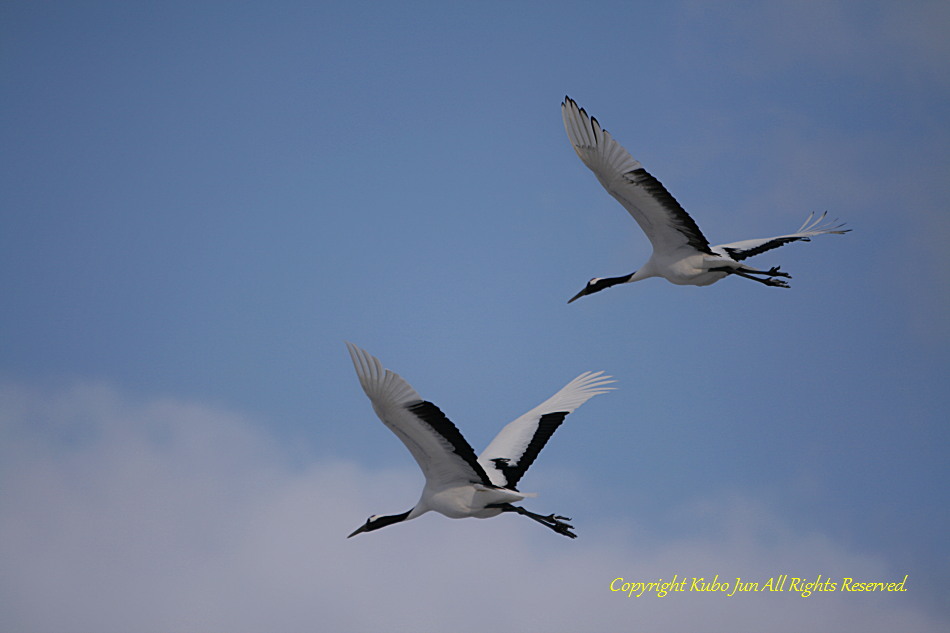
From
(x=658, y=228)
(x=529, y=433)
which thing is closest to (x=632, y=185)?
(x=658, y=228)

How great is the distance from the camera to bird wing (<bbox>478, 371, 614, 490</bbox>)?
17.1 meters

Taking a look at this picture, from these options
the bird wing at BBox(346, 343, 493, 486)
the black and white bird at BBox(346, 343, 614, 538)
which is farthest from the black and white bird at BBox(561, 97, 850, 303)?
the bird wing at BBox(346, 343, 493, 486)

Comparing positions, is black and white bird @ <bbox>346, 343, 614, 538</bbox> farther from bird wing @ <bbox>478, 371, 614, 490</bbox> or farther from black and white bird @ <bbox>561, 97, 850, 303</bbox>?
black and white bird @ <bbox>561, 97, 850, 303</bbox>

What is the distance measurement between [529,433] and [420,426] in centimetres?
344

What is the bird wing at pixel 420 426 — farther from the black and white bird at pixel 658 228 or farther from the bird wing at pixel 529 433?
the black and white bird at pixel 658 228

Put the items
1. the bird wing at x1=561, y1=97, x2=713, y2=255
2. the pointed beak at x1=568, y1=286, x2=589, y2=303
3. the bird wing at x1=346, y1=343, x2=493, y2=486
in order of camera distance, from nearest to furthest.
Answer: the bird wing at x1=346, y1=343, x2=493, y2=486 → the bird wing at x1=561, y1=97, x2=713, y2=255 → the pointed beak at x1=568, y1=286, x2=589, y2=303

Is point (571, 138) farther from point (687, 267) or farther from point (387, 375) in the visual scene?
point (387, 375)

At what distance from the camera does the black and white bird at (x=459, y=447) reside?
563 inches

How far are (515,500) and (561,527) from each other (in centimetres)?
108

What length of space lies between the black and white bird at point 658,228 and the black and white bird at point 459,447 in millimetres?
2076

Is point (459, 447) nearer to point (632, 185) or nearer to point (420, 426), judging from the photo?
point (420, 426)

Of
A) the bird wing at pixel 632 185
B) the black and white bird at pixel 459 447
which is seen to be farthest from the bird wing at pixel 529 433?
the bird wing at pixel 632 185

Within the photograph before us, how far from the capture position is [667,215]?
57.3 feet

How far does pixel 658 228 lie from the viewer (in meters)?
17.9
